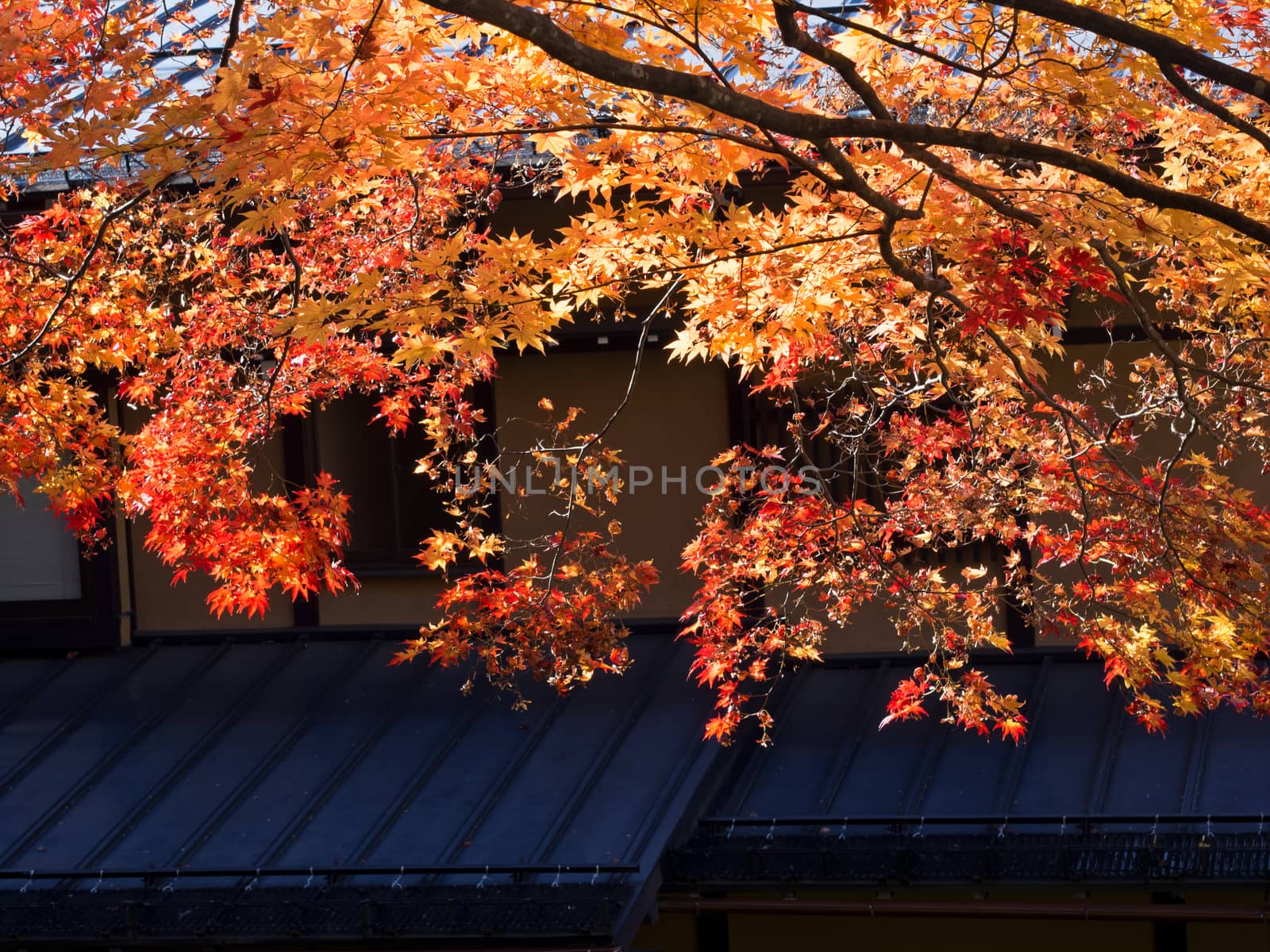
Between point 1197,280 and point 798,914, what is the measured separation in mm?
4962

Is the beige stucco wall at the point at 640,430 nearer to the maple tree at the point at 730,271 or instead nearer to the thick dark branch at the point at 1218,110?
the maple tree at the point at 730,271

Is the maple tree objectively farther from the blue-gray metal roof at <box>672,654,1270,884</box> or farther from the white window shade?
the white window shade

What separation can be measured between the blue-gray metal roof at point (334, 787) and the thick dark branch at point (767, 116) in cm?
527

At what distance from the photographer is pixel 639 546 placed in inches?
471

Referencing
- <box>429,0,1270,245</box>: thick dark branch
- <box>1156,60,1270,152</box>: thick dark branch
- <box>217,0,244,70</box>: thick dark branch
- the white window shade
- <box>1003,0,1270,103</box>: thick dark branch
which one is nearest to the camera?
<box>429,0,1270,245</box>: thick dark branch

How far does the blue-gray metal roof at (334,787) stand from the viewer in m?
8.86

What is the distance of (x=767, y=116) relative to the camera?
15.5 ft

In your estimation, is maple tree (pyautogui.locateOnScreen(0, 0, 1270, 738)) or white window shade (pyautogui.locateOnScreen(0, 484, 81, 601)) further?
white window shade (pyautogui.locateOnScreen(0, 484, 81, 601))

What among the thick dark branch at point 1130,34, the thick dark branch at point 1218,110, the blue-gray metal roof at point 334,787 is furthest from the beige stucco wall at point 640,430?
the thick dark branch at point 1130,34

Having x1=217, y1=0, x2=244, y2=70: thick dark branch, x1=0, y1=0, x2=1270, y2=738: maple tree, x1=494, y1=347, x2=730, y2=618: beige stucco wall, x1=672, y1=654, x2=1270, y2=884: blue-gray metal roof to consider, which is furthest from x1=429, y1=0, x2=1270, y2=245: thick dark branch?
x1=494, y1=347, x2=730, y2=618: beige stucco wall

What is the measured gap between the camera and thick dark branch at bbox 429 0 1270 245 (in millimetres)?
4445

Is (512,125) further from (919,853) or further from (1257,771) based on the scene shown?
(1257,771)

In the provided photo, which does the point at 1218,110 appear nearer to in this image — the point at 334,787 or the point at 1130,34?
the point at 1130,34

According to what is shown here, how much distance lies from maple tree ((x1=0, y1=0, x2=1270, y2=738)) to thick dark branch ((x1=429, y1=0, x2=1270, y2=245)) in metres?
0.01
